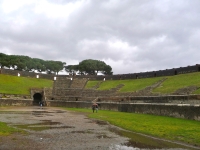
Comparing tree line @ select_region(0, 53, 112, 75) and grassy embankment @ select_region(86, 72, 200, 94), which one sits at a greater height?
tree line @ select_region(0, 53, 112, 75)

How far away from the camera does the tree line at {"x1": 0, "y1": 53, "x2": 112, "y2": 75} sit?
267 ft

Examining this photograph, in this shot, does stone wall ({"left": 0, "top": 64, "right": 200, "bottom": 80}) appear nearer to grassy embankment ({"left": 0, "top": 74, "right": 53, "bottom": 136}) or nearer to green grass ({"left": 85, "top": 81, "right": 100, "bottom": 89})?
grassy embankment ({"left": 0, "top": 74, "right": 53, "bottom": 136})

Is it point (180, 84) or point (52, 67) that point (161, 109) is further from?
point (52, 67)

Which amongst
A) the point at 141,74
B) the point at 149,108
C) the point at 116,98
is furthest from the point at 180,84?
the point at 141,74

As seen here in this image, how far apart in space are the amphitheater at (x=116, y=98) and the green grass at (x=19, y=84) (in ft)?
5.49

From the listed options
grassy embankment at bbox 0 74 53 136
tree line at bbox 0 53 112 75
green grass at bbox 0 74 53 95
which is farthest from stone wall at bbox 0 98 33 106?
tree line at bbox 0 53 112 75

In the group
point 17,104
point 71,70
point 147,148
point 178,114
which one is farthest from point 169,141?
point 71,70

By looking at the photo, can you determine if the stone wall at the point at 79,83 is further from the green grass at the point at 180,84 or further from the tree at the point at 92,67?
the tree at the point at 92,67

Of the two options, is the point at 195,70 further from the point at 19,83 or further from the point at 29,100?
the point at 19,83

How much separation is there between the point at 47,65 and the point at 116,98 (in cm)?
6328

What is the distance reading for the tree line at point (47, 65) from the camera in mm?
81519

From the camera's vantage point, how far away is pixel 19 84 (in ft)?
163

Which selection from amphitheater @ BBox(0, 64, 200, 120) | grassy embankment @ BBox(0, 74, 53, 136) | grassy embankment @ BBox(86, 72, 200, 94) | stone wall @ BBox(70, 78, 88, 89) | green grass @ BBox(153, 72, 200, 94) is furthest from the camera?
stone wall @ BBox(70, 78, 88, 89)

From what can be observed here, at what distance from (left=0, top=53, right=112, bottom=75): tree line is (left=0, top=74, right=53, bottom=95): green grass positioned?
30.8 meters
